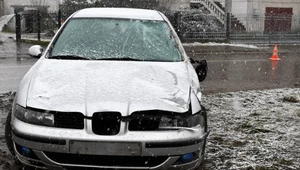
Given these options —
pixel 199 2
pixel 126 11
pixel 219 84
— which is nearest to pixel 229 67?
pixel 219 84

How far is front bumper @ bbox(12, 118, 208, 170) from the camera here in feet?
9.76

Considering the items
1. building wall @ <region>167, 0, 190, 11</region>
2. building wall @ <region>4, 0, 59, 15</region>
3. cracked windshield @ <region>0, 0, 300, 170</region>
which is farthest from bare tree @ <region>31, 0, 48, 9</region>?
cracked windshield @ <region>0, 0, 300, 170</region>

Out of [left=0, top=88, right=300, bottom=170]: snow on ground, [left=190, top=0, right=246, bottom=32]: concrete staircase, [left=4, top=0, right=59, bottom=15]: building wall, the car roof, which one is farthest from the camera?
[left=4, top=0, right=59, bottom=15]: building wall

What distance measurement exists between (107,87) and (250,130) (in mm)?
2657

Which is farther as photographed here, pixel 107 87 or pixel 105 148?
pixel 107 87

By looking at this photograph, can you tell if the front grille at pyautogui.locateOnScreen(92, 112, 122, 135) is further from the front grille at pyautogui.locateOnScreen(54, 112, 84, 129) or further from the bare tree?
the bare tree

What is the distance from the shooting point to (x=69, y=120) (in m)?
3.07

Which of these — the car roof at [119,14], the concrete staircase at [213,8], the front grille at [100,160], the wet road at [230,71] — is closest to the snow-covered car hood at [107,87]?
the front grille at [100,160]

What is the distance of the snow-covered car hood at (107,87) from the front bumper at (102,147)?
201mm

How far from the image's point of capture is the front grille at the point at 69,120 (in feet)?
10.00

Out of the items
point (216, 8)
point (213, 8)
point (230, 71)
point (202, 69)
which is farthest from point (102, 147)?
point (213, 8)

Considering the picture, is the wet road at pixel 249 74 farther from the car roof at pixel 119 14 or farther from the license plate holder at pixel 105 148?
the license plate holder at pixel 105 148

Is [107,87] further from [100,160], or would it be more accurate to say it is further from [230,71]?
[230,71]

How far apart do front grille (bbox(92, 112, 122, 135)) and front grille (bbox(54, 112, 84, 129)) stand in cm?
11
